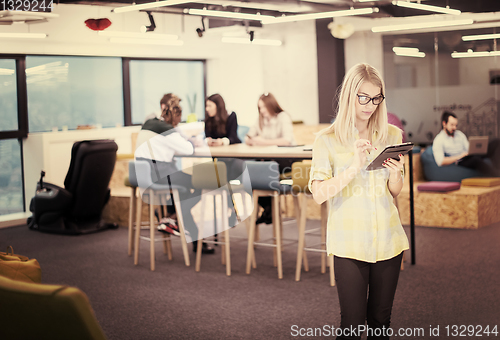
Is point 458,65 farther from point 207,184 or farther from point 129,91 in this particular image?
point 207,184

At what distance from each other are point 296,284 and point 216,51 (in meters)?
6.44

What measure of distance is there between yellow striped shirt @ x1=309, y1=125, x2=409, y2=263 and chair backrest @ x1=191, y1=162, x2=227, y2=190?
242cm

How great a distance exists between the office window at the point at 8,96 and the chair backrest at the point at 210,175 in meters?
3.62

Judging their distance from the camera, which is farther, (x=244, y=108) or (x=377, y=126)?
(x=244, y=108)

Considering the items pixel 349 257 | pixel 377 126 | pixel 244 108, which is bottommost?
pixel 349 257

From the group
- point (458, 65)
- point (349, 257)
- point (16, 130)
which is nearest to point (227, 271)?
point (349, 257)

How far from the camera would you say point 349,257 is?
7.11 feet

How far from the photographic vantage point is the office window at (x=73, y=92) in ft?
24.9

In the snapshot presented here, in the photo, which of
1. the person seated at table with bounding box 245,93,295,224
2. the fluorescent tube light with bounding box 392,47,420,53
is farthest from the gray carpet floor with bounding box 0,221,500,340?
the fluorescent tube light with bounding box 392,47,420,53

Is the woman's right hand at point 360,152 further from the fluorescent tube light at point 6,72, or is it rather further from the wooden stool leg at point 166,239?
the fluorescent tube light at point 6,72

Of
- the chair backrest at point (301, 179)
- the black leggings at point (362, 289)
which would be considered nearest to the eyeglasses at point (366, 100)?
the black leggings at point (362, 289)

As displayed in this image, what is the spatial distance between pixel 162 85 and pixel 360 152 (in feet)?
26.0

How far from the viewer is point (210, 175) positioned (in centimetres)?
465

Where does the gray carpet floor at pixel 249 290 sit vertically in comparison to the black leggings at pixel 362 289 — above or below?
below
